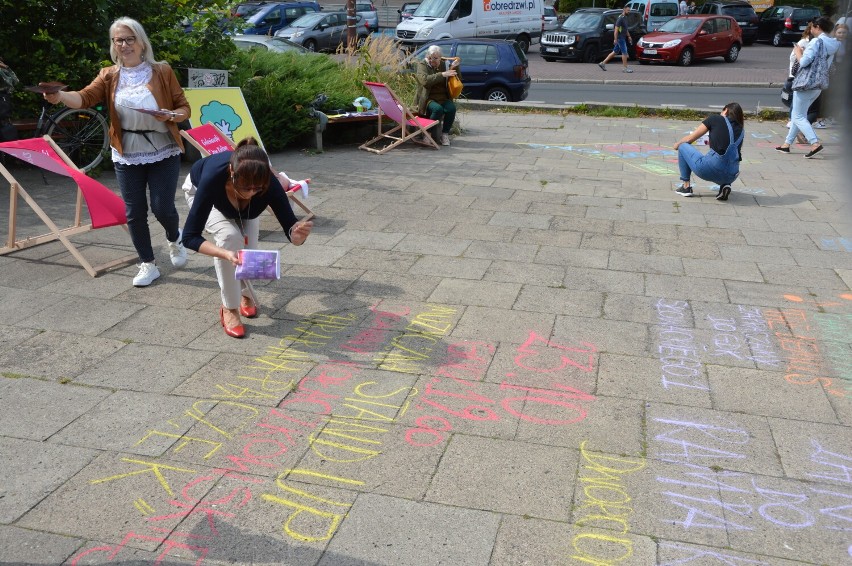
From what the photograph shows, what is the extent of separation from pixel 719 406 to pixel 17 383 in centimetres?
352

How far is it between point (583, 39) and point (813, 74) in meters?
15.7

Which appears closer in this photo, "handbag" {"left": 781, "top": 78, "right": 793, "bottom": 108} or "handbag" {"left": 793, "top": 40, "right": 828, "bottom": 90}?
"handbag" {"left": 793, "top": 40, "right": 828, "bottom": 90}

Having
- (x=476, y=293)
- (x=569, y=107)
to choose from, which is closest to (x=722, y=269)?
(x=476, y=293)

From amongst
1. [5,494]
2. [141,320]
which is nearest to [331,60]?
[141,320]

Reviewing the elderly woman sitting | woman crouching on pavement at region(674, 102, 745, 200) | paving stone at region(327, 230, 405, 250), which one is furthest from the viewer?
the elderly woman sitting

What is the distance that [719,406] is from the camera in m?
4.00

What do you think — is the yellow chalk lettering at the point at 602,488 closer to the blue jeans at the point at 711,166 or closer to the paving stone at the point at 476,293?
the paving stone at the point at 476,293

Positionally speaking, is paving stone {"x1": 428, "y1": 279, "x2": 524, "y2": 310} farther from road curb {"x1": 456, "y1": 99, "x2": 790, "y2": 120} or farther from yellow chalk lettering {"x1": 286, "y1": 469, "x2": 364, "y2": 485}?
road curb {"x1": 456, "y1": 99, "x2": 790, "y2": 120}

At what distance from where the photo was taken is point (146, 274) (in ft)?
18.2

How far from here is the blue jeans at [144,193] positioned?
5.39 metres

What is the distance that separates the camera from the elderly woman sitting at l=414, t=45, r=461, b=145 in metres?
10.6

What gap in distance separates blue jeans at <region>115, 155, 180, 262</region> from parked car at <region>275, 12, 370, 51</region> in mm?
21066

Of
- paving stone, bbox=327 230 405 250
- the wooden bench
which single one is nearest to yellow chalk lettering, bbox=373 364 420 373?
paving stone, bbox=327 230 405 250

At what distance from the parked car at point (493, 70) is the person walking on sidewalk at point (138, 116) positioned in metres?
10.4
